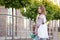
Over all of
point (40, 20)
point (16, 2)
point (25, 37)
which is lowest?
point (25, 37)

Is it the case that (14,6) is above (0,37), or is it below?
above

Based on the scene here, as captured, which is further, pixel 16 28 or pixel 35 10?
pixel 35 10

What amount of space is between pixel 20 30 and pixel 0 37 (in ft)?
3.35

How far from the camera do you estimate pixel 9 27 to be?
13352 mm

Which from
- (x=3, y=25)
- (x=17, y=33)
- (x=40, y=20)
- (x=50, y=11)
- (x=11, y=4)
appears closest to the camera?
(x=40, y=20)

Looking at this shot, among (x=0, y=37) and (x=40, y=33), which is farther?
(x=0, y=37)

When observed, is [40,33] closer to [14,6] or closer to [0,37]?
[14,6]

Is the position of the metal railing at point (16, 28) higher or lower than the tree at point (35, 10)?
lower

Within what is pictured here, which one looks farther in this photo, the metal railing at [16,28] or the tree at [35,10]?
the tree at [35,10]

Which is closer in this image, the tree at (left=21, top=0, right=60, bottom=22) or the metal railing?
the metal railing

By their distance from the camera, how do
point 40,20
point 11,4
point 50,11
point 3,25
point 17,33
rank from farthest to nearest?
point 50,11 < point 17,33 < point 3,25 < point 11,4 < point 40,20

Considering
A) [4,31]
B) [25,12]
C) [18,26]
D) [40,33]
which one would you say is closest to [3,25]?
[4,31]

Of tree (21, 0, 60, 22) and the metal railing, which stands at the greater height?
tree (21, 0, 60, 22)

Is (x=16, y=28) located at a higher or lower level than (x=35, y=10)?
lower
